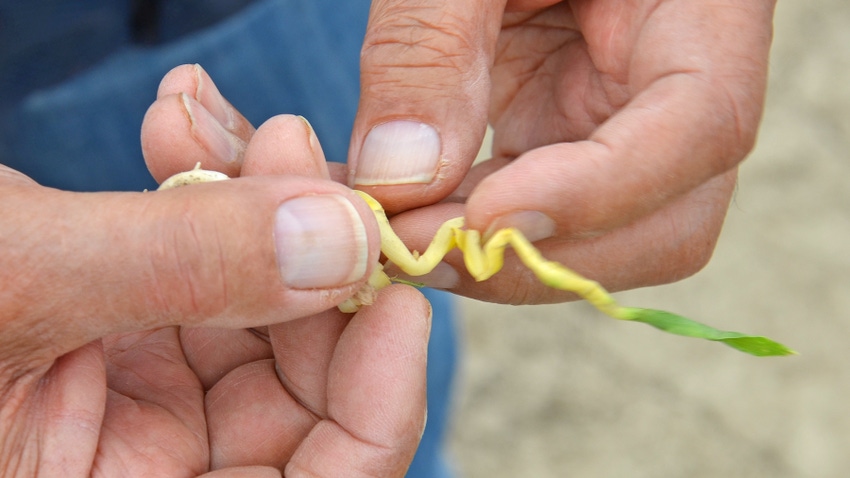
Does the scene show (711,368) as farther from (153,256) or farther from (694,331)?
(153,256)

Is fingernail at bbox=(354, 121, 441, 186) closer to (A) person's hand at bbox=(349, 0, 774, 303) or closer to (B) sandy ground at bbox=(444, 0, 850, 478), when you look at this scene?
(A) person's hand at bbox=(349, 0, 774, 303)

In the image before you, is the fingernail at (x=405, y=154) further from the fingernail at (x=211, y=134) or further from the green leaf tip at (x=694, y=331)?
the green leaf tip at (x=694, y=331)

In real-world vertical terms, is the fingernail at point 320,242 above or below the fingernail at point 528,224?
above

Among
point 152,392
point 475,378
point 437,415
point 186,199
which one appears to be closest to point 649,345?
point 475,378

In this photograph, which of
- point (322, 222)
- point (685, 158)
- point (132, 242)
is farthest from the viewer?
point (685, 158)

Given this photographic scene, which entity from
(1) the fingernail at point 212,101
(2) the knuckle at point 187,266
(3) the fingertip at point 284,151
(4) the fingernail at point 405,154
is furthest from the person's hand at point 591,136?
(2) the knuckle at point 187,266

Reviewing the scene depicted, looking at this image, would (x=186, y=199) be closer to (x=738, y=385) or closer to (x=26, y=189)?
(x=26, y=189)
